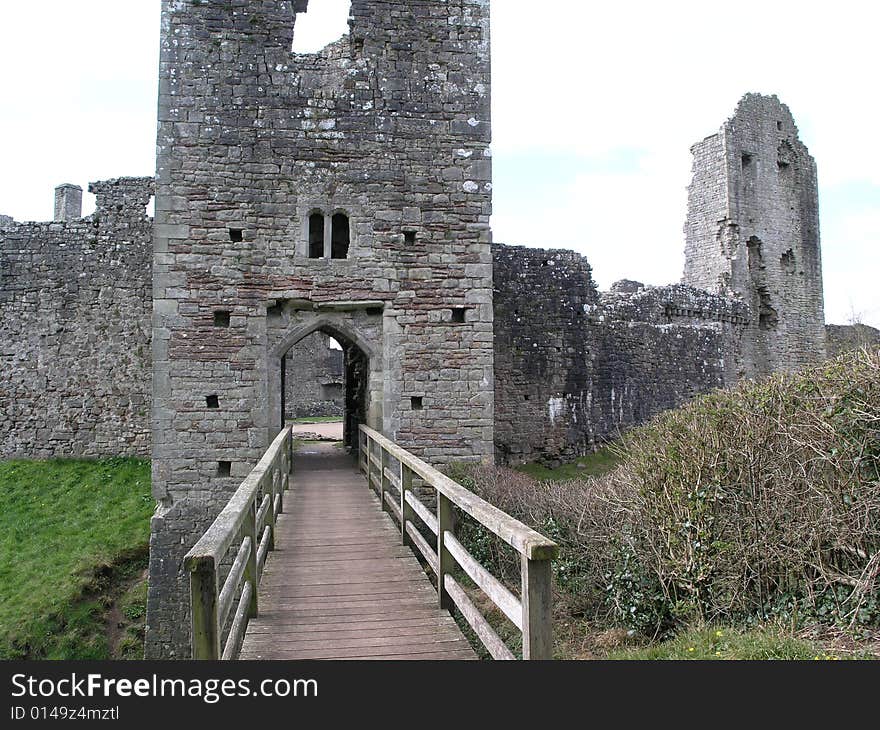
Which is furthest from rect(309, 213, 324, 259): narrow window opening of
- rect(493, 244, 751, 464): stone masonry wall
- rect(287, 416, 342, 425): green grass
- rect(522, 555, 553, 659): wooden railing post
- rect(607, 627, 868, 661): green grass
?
rect(287, 416, 342, 425): green grass

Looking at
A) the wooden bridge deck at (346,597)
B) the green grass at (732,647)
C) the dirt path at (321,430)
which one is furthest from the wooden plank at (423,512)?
the dirt path at (321,430)

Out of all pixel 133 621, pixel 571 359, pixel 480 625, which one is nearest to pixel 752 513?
pixel 480 625

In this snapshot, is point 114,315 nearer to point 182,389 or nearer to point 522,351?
point 182,389

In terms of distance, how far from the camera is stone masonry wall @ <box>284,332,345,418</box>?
28.2 metres

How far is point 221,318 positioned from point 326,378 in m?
18.3

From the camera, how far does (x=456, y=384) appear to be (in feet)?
36.4

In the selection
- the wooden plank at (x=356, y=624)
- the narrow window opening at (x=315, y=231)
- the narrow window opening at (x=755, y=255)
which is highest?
the narrow window opening at (x=755, y=255)

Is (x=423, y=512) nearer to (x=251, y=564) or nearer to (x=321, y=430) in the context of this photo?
(x=251, y=564)

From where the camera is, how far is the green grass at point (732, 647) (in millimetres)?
4430

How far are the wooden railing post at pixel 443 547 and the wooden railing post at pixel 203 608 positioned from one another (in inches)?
78.7

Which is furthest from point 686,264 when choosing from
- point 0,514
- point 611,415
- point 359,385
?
point 0,514

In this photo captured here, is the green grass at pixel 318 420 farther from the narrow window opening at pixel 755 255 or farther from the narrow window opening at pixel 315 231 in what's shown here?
the narrow window opening at pixel 755 255

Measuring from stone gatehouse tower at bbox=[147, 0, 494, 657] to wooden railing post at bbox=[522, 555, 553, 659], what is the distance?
25.5ft

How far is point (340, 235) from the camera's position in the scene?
1247 centimetres
